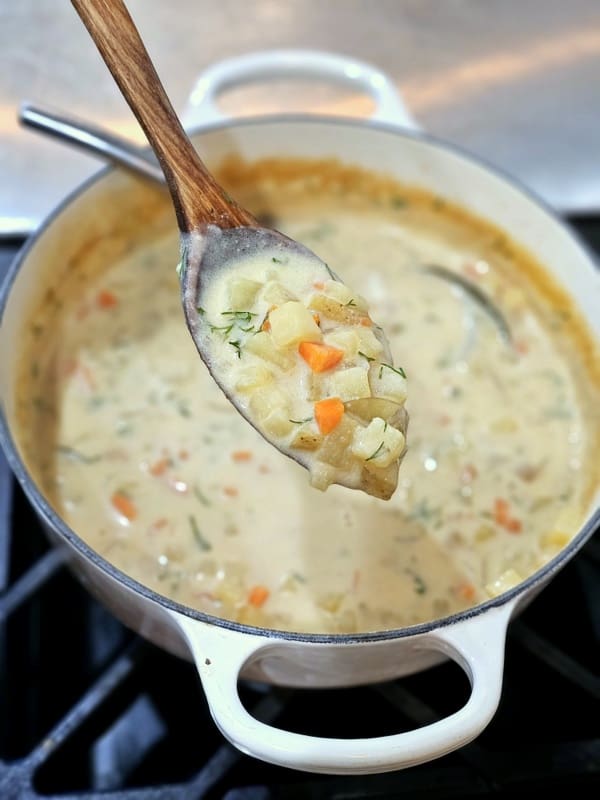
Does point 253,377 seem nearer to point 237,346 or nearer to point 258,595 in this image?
point 237,346

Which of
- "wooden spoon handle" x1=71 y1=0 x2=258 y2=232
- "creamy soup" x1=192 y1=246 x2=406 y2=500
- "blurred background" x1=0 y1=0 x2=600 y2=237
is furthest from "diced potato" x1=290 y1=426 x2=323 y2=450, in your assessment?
"blurred background" x1=0 y1=0 x2=600 y2=237

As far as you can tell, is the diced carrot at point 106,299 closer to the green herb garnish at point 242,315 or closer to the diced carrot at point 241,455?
the diced carrot at point 241,455

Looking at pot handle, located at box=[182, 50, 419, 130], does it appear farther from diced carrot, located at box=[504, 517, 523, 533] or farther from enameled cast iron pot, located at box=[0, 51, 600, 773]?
diced carrot, located at box=[504, 517, 523, 533]

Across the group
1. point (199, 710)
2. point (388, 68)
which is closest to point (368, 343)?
point (199, 710)

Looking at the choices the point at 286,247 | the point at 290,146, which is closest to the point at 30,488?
the point at 286,247

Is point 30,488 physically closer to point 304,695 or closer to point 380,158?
point 304,695

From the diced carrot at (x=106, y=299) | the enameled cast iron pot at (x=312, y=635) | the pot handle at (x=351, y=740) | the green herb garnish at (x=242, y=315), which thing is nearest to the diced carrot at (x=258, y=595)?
the enameled cast iron pot at (x=312, y=635)

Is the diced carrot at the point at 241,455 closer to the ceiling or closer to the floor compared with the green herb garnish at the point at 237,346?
closer to the floor
